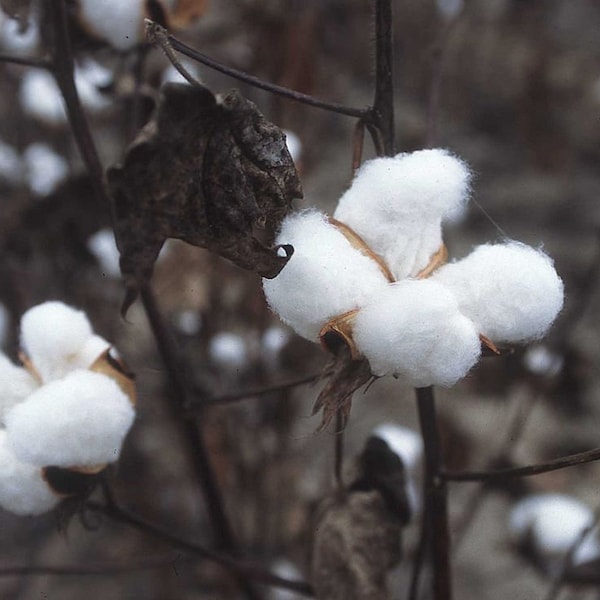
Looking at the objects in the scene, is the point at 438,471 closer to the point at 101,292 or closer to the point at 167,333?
the point at 167,333

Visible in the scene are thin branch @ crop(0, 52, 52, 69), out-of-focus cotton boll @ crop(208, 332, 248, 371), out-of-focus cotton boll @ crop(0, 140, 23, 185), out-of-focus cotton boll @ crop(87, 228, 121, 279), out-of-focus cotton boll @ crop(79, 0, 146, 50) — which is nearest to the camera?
thin branch @ crop(0, 52, 52, 69)

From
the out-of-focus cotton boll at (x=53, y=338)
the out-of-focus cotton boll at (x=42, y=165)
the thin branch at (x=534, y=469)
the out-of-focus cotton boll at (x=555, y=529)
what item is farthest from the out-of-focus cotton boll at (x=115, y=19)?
the out-of-focus cotton boll at (x=555, y=529)

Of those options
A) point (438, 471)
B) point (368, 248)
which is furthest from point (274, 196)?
point (438, 471)

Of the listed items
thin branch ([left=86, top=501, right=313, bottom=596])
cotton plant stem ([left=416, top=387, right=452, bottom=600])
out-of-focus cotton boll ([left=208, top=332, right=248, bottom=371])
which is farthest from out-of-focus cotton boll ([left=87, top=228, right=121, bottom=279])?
cotton plant stem ([left=416, top=387, right=452, bottom=600])

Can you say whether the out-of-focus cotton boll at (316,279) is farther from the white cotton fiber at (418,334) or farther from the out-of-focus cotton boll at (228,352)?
the out-of-focus cotton boll at (228,352)

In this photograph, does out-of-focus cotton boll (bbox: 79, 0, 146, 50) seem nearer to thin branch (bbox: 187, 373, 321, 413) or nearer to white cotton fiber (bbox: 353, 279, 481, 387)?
thin branch (bbox: 187, 373, 321, 413)

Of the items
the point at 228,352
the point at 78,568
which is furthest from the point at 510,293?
the point at 228,352
